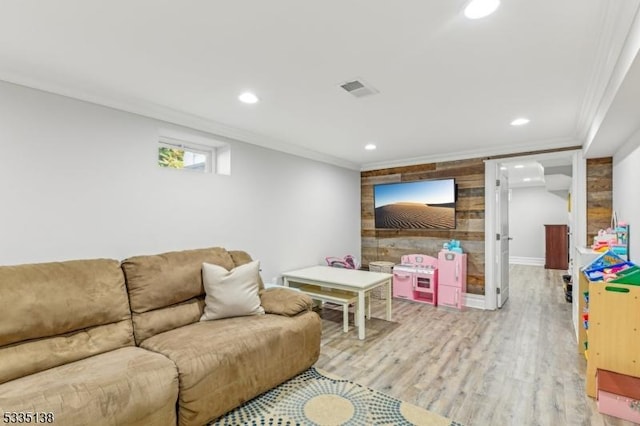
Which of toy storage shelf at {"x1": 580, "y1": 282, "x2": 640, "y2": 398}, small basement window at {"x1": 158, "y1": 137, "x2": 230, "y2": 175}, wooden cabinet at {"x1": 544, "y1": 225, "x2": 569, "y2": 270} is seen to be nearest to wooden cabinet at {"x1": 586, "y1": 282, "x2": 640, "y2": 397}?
toy storage shelf at {"x1": 580, "y1": 282, "x2": 640, "y2": 398}

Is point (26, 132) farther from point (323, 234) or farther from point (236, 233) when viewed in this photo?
point (323, 234)

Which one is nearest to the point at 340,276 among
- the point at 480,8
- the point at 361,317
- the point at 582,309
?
the point at 361,317

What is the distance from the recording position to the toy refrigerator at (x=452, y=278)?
4.43m

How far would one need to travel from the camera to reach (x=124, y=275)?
2379 mm

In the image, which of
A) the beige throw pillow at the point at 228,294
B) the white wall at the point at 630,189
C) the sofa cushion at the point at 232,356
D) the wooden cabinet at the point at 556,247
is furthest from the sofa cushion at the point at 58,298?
the wooden cabinet at the point at 556,247

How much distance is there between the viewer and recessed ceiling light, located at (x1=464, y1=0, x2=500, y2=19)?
140cm

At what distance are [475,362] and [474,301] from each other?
73.4 inches

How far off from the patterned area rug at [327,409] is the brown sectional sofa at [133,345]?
87 millimetres

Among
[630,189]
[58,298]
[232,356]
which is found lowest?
[232,356]

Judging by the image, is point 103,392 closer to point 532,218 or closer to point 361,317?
point 361,317

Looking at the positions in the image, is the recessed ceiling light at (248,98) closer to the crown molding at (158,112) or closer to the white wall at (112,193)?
the crown molding at (158,112)

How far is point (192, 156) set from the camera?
344 centimetres

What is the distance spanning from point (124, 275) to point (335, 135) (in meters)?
2.53

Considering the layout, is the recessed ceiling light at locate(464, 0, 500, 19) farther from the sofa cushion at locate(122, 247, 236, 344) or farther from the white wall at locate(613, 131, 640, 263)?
the sofa cushion at locate(122, 247, 236, 344)
